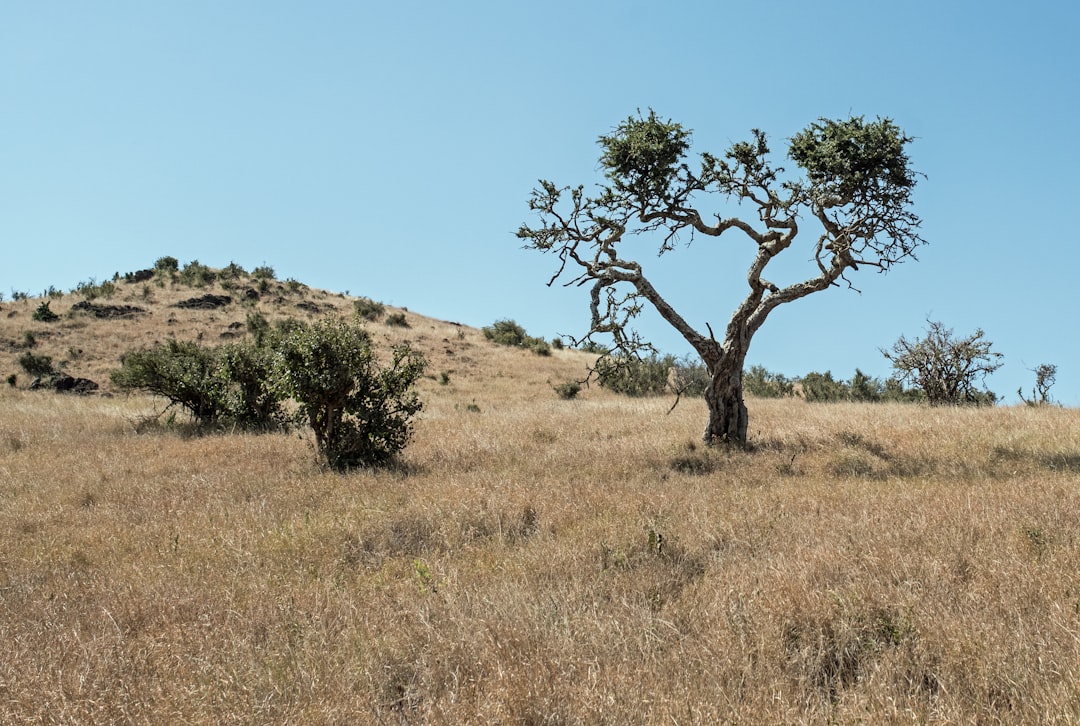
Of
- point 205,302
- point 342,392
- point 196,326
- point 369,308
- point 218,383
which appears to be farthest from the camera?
point 369,308

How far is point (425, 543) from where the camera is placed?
25.4 ft

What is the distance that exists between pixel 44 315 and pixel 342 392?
42.9 metres

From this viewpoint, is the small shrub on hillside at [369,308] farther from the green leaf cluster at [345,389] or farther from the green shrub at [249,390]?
the green leaf cluster at [345,389]

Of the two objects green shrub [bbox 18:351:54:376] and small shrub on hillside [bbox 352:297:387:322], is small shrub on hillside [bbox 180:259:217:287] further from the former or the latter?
green shrub [bbox 18:351:54:376]

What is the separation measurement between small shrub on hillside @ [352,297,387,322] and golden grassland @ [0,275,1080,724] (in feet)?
149

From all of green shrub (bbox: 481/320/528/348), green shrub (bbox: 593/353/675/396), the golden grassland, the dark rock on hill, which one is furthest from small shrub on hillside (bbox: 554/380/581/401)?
the dark rock on hill

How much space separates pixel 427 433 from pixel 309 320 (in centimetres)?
3739

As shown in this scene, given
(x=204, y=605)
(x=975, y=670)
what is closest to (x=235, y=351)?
(x=204, y=605)

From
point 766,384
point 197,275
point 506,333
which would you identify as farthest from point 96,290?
point 766,384

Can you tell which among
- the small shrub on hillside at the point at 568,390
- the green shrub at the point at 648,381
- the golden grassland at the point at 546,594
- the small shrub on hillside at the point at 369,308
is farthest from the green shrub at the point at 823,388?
the small shrub on hillside at the point at 369,308

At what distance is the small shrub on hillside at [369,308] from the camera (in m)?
57.5

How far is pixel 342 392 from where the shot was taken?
1435cm

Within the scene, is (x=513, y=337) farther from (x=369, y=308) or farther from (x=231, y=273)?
(x=231, y=273)

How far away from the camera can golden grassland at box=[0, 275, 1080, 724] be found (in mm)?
3973
